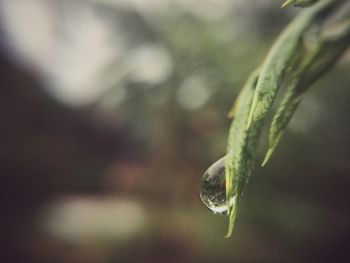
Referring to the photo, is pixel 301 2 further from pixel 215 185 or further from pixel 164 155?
pixel 164 155

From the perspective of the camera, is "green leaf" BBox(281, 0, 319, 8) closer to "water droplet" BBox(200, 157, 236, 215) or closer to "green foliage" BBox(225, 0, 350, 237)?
"green foliage" BBox(225, 0, 350, 237)

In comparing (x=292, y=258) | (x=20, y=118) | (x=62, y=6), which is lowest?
(x=292, y=258)

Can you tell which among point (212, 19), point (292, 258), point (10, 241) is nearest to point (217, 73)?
point (212, 19)

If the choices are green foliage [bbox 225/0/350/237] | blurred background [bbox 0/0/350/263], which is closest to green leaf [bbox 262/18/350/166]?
green foliage [bbox 225/0/350/237]

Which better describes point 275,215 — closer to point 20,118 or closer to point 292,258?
point 292,258

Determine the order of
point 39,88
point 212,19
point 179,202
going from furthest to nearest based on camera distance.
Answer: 1. point 39,88
2. point 212,19
3. point 179,202

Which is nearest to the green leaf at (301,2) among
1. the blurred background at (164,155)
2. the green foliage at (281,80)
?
the green foliage at (281,80)

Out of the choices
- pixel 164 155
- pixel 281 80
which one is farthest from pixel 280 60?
pixel 164 155

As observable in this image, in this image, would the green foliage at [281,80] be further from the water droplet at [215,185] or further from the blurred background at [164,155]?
the blurred background at [164,155]
